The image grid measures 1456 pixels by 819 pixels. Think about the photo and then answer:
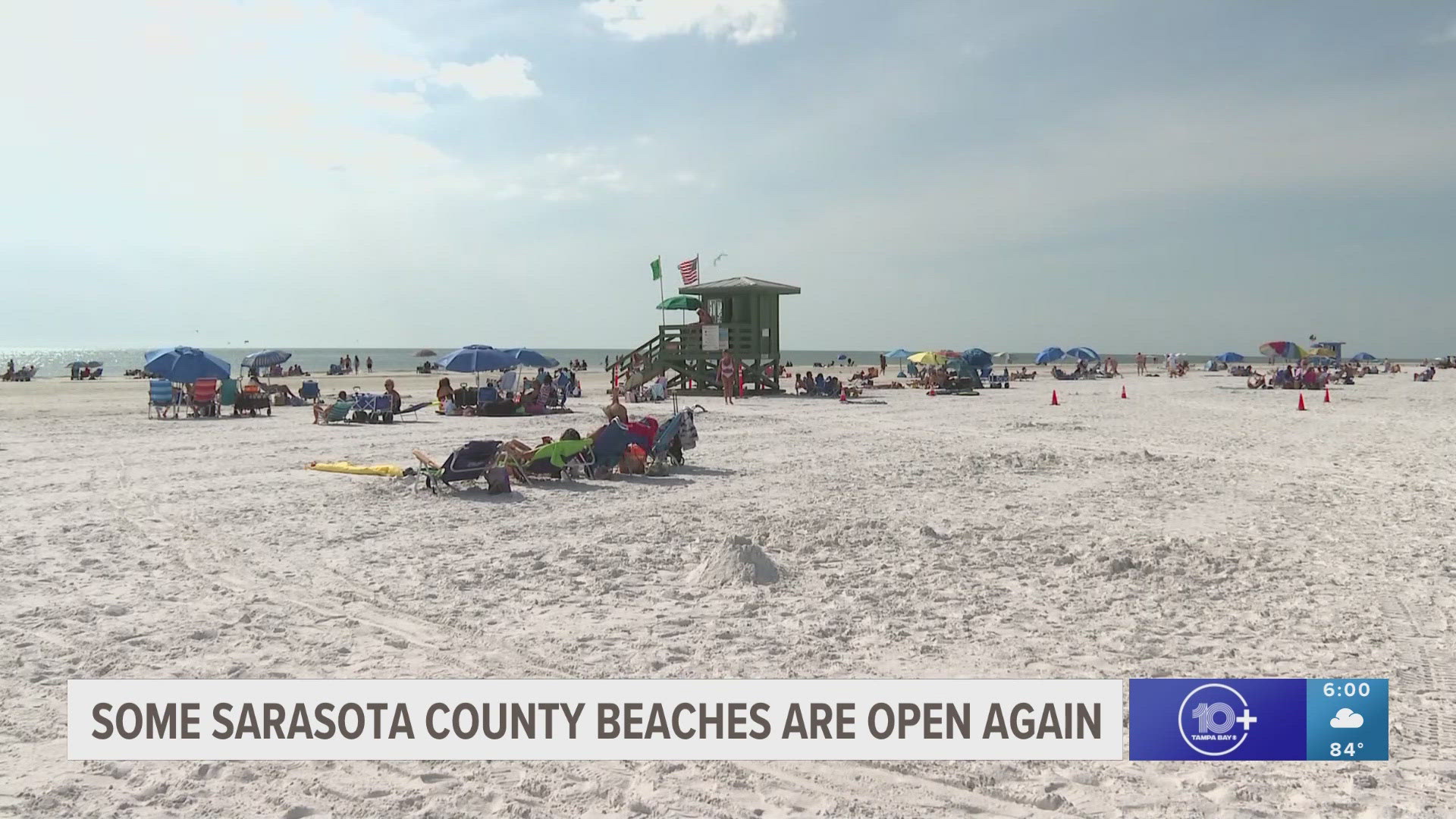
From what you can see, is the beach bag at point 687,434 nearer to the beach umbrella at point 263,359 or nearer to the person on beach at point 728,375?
the person on beach at point 728,375

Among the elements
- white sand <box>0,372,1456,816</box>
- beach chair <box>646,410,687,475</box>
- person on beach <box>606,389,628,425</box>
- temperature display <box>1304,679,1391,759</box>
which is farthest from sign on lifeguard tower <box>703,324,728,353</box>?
temperature display <box>1304,679,1391,759</box>

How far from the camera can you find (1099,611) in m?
5.54

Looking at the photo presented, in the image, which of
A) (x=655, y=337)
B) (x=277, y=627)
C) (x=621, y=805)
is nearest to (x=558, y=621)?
(x=277, y=627)

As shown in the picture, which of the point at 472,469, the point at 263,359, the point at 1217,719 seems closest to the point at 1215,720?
the point at 1217,719

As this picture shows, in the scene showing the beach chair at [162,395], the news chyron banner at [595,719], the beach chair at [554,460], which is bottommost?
the news chyron banner at [595,719]

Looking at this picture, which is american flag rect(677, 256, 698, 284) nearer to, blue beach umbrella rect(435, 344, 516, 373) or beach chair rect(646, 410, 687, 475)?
blue beach umbrella rect(435, 344, 516, 373)

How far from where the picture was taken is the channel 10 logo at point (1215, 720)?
377 centimetres

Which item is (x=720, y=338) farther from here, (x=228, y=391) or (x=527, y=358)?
(x=228, y=391)

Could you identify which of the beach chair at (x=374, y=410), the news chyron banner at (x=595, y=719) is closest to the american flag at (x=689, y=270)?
the beach chair at (x=374, y=410)

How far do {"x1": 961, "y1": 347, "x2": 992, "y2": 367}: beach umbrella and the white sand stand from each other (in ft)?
74.4

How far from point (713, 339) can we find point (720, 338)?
33cm

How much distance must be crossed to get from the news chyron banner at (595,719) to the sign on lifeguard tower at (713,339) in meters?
25.6

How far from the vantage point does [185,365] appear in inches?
799

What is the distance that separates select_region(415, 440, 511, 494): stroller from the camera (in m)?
9.85
